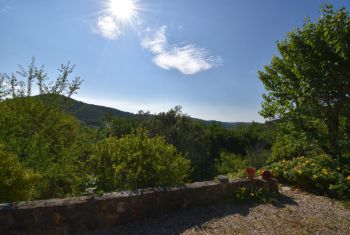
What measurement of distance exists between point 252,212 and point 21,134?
545 centimetres

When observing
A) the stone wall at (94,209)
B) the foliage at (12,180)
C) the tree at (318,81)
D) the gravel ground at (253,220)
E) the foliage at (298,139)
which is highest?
the tree at (318,81)

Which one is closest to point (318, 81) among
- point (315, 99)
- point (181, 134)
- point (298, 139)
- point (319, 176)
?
point (315, 99)

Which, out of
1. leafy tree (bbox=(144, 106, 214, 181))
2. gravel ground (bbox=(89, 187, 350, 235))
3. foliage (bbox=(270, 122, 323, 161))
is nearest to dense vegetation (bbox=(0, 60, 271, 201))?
gravel ground (bbox=(89, 187, 350, 235))

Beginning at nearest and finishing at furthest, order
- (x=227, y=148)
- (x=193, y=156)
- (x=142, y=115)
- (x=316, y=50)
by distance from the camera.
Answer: (x=316, y=50) < (x=193, y=156) < (x=142, y=115) < (x=227, y=148)

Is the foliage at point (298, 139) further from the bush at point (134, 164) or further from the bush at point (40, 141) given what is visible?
the bush at point (40, 141)

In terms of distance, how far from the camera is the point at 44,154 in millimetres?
5758

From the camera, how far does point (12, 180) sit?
14.1 feet

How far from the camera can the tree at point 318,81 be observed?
7707mm

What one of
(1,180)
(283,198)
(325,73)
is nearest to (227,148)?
(325,73)

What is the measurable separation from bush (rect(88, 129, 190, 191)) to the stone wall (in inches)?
29.0

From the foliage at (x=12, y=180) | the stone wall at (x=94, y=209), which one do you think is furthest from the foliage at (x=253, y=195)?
the foliage at (x=12, y=180)

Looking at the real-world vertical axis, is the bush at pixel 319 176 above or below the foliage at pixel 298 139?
below

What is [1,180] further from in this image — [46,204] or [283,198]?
[283,198]

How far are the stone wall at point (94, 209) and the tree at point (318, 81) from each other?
16.4 feet
